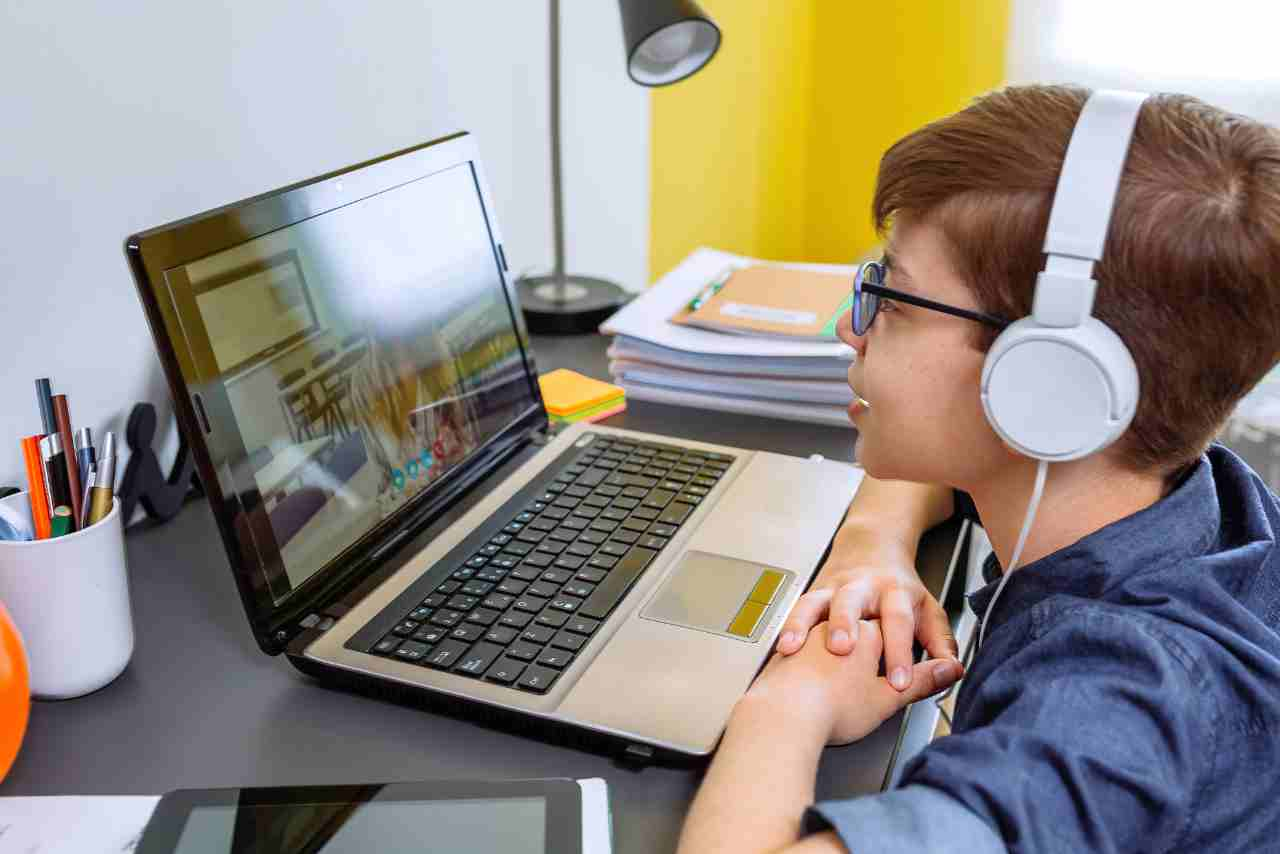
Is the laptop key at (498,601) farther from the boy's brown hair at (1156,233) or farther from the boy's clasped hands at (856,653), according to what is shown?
the boy's brown hair at (1156,233)

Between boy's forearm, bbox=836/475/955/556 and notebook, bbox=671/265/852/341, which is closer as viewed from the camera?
boy's forearm, bbox=836/475/955/556

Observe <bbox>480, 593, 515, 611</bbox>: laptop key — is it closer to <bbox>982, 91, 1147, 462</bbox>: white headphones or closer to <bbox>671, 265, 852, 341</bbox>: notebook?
<bbox>982, 91, 1147, 462</bbox>: white headphones

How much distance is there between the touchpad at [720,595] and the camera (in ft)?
2.48

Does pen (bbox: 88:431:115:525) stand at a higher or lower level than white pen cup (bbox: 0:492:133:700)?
higher

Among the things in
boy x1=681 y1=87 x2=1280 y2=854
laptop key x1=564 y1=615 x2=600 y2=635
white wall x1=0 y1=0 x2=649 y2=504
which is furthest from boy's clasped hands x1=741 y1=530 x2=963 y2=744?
white wall x1=0 y1=0 x2=649 y2=504

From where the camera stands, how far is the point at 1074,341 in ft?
2.01

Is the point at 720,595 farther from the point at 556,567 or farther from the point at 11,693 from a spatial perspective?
the point at 11,693

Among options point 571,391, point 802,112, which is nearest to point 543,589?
point 571,391

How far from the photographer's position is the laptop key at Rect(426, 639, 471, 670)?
0.70 m

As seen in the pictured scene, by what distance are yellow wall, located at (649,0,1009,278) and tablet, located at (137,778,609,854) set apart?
1.62 meters

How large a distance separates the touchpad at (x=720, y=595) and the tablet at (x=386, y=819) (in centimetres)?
16

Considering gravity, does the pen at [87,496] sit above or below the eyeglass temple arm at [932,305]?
below

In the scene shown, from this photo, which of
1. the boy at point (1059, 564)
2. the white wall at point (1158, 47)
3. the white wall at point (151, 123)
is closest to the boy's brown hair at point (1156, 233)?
the boy at point (1059, 564)

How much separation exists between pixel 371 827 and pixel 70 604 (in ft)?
0.81
